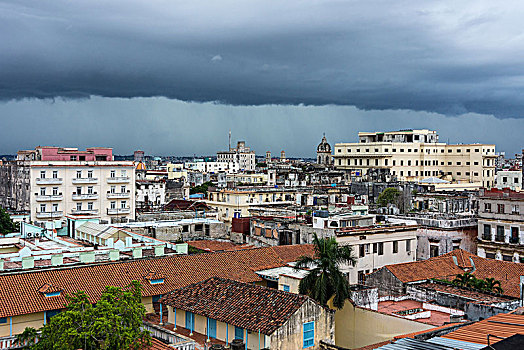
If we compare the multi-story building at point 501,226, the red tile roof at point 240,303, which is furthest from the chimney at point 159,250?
the multi-story building at point 501,226

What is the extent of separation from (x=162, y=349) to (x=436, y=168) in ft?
456

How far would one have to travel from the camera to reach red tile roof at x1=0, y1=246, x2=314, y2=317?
27.0 metres

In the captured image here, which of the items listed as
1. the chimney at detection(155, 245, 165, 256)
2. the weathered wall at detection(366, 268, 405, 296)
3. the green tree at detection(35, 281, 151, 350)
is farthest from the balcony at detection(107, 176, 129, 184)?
the green tree at detection(35, 281, 151, 350)

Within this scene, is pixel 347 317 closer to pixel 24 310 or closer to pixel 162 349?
pixel 162 349

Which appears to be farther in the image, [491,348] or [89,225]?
[89,225]

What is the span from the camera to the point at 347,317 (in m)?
28.6

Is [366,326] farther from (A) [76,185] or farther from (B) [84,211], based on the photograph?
(A) [76,185]

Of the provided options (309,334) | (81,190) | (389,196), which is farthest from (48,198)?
(309,334)

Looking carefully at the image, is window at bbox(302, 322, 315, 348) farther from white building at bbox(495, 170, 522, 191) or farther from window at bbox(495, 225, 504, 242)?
white building at bbox(495, 170, 522, 191)

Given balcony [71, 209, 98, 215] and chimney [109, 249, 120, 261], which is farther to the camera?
balcony [71, 209, 98, 215]

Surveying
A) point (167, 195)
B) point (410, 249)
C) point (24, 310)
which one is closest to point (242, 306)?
point (24, 310)

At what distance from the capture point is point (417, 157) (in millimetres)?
147375

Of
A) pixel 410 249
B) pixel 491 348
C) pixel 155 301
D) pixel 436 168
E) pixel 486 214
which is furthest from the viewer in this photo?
pixel 436 168

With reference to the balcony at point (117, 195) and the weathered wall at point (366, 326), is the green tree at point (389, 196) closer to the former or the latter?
the balcony at point (117, 195)
